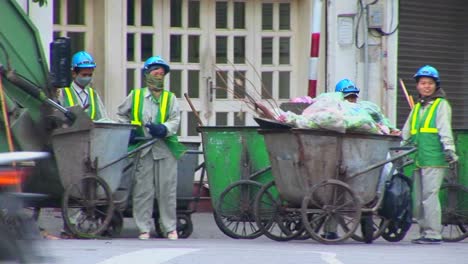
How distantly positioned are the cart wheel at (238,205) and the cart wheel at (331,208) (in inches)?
42.0

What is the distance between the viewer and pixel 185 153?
1318 cm

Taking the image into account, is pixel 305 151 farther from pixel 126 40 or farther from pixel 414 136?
pixel 126 40

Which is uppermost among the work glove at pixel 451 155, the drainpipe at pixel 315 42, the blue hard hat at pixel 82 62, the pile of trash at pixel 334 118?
the drainpipe at pixel 315 42

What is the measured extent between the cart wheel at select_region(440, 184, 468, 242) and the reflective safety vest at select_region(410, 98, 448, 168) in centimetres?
48

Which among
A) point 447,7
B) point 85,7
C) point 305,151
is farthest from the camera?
point 447,7

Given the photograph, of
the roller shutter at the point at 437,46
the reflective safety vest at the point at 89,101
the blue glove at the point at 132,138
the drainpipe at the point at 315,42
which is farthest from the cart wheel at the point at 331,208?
the roller shutter at the point at 437,46

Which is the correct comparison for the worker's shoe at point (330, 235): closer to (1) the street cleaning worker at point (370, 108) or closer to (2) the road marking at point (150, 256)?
(1) the street cleaning worker at point (370, 108)

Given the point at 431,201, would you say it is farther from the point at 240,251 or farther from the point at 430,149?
the point at 240,251

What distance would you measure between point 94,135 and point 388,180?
9.36 feet

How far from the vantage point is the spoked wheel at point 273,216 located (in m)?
12.4

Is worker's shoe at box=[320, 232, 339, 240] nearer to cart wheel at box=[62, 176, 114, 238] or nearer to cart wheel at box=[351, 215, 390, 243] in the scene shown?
cart wheel at box=[351, 215, 390, 243]

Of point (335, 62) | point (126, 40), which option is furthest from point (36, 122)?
point (335, 62)

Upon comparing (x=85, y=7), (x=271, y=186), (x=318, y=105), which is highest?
(x=85, y=7)

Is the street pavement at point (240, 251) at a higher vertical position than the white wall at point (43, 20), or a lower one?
lower
